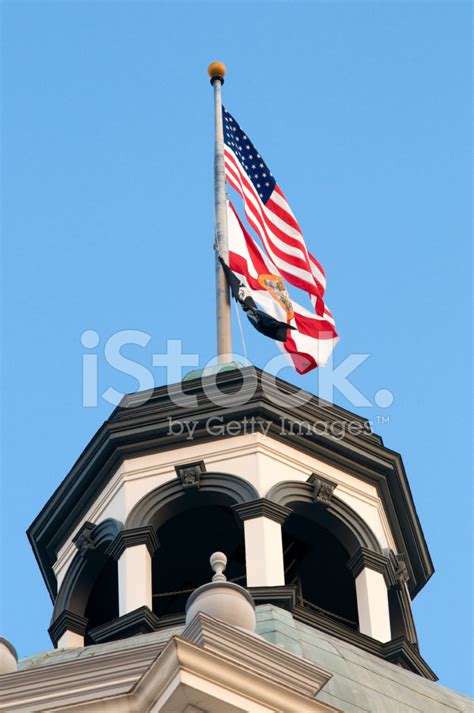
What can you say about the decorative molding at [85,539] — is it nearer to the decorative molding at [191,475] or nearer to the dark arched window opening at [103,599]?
the dark arched window opening at [103,599]

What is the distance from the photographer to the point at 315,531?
149ft

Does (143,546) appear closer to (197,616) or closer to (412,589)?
(412,589)

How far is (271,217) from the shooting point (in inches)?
1917

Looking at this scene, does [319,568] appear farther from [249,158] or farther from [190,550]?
[249,158]

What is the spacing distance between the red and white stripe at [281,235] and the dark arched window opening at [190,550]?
426 centimetres

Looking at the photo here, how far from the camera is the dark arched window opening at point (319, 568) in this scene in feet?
149

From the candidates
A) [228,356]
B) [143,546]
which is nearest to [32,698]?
[143,546]

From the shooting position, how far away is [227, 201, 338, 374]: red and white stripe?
1802 inches

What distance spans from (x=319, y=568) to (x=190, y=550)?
2.25 metres

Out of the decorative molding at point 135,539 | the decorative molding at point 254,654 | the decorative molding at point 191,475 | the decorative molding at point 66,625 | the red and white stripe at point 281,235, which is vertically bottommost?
the decorative molding at point 254,654

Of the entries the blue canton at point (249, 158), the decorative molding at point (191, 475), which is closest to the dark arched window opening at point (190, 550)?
the decorative molding at point (191, 475)

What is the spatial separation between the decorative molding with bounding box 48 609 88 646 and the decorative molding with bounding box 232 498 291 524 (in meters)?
3.40

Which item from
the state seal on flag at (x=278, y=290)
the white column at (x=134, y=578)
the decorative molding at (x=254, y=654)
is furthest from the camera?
the state seal on flag at (x=278, y=290)

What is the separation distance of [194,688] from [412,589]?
18.0 meters
